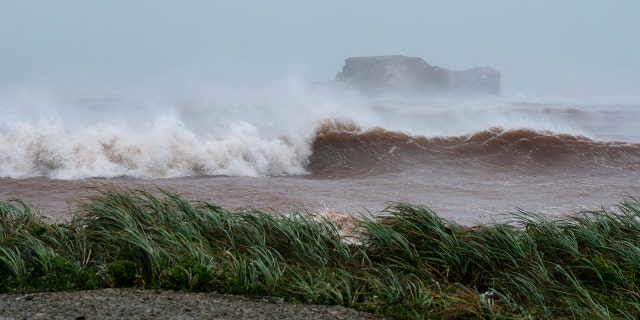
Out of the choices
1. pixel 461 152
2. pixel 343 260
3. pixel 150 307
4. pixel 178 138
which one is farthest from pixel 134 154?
pixel 150 307

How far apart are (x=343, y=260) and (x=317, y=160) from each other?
42.1 ft

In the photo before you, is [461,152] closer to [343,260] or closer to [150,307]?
[343,260]

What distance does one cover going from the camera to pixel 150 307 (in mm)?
4516

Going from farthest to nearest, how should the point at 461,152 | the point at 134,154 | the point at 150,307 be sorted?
the point at 461,152
the point at 134,154
the point at 150,307

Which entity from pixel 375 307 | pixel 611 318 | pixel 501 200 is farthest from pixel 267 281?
pixel 501 200

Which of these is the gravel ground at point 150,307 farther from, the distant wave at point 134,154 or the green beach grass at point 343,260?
the distant wave at point 134,154

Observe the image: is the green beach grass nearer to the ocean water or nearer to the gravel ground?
the gravel ground

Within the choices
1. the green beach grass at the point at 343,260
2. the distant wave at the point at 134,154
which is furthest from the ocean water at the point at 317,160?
the green beach grass at the point at 343,260

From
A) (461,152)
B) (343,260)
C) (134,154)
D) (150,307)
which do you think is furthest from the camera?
(461,152)

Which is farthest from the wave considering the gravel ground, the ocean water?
the gravel ground

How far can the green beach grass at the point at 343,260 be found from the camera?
16.3ft

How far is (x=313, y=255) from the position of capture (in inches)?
227

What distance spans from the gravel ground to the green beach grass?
0.53 ft

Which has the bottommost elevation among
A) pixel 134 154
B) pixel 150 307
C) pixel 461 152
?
pixel 150 307
